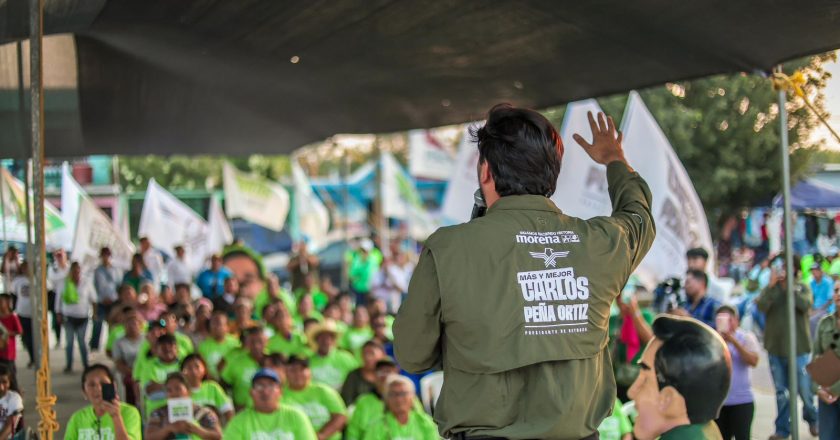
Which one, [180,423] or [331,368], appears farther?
[331,368]

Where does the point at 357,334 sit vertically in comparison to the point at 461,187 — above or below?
below

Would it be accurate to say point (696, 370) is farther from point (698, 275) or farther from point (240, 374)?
point (240, 374)

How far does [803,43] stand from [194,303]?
25.8 feet

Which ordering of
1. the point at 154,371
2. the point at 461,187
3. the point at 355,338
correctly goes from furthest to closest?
the point at 461,187
the point at 355,338
the point at 154,371

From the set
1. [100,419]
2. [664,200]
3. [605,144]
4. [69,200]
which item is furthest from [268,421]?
[69,200]

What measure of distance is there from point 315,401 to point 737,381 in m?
2.91

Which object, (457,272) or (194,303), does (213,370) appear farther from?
(457,272)

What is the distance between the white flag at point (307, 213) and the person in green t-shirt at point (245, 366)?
1283cm

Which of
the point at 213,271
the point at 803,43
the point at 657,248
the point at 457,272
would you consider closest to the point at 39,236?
the point at 457,272

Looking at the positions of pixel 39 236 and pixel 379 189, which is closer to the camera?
pixel 39 236

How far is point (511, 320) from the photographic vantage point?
92.2 inches

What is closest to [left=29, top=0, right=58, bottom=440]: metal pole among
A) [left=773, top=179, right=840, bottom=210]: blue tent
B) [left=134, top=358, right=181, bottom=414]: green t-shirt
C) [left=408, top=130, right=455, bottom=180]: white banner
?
[left=134, top=358, right=181, bottom=414]: green t-shirt

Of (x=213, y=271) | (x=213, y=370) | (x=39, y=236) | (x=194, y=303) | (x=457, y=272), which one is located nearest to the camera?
(x=457, y=272)

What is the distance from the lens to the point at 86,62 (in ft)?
24.6
